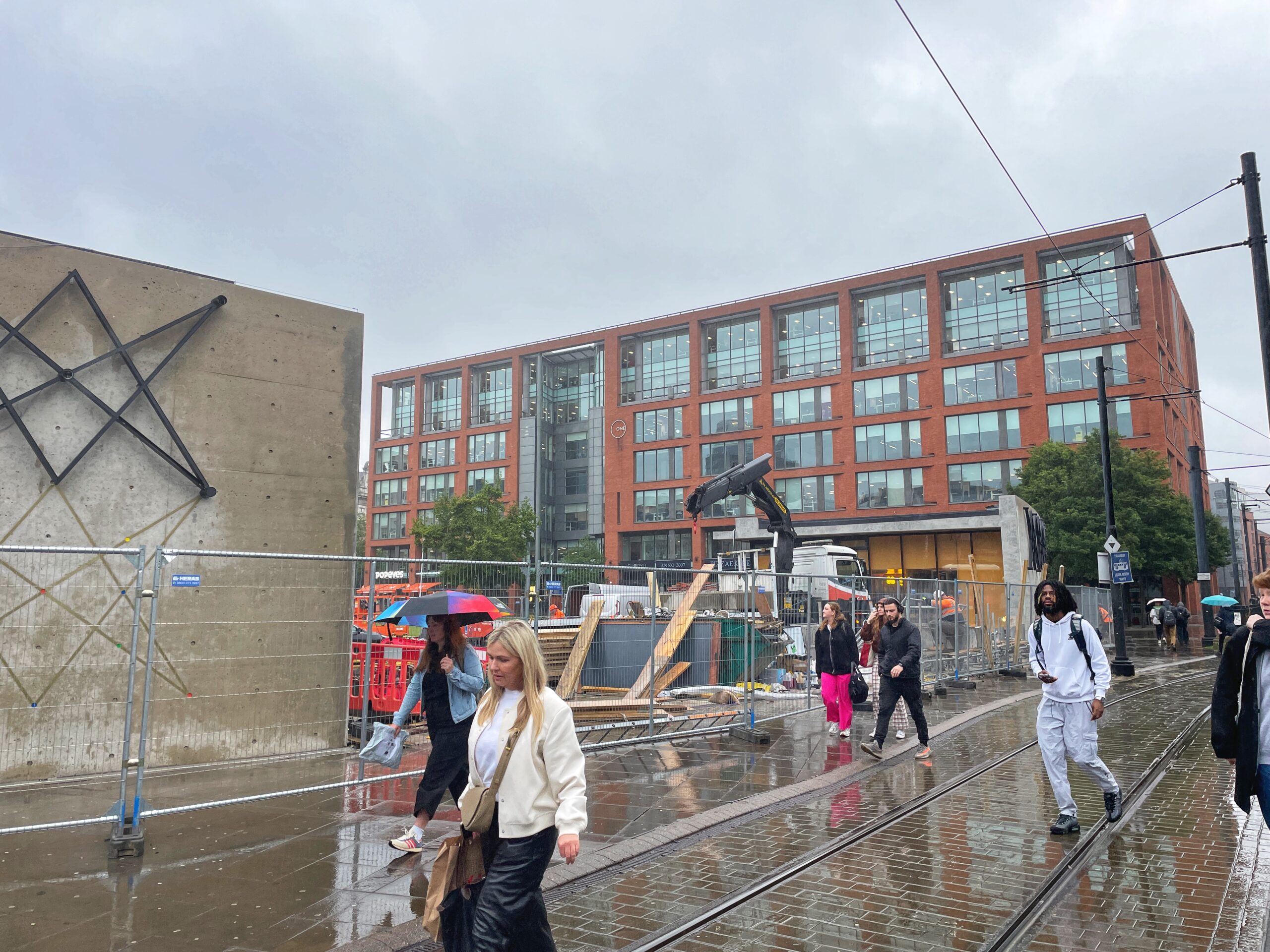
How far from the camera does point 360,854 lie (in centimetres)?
606

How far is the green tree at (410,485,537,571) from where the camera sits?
172 ft

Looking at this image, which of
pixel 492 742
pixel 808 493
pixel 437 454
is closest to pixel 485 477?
pixel 437 454

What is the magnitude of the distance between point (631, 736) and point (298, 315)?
21.1 ft

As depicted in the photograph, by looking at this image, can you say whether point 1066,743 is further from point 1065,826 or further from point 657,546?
point 657,546

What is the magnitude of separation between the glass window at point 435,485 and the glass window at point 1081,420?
4284 cm

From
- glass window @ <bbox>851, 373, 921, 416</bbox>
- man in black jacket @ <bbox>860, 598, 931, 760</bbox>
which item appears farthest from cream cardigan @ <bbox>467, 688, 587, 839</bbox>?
glass window @ <bbox>851, 373, 921, 416</bbox>

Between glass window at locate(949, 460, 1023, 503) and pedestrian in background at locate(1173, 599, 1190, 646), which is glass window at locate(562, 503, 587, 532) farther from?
pedestrian in background at locate(1173, 599, 1190, 646)

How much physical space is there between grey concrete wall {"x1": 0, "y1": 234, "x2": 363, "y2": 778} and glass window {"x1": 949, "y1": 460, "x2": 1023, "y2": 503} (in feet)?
148

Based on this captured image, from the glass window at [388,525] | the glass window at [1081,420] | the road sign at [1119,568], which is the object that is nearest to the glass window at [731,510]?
the glass window at [1081,420]

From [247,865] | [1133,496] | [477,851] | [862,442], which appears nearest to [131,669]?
[247,865]

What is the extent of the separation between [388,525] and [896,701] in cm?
6810

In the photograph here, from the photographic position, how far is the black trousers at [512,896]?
319 centimetres

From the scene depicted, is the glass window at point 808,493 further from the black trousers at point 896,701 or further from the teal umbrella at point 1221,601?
the black trousers at point 896,701

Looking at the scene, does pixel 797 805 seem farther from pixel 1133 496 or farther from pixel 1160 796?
pixel 1133 496
